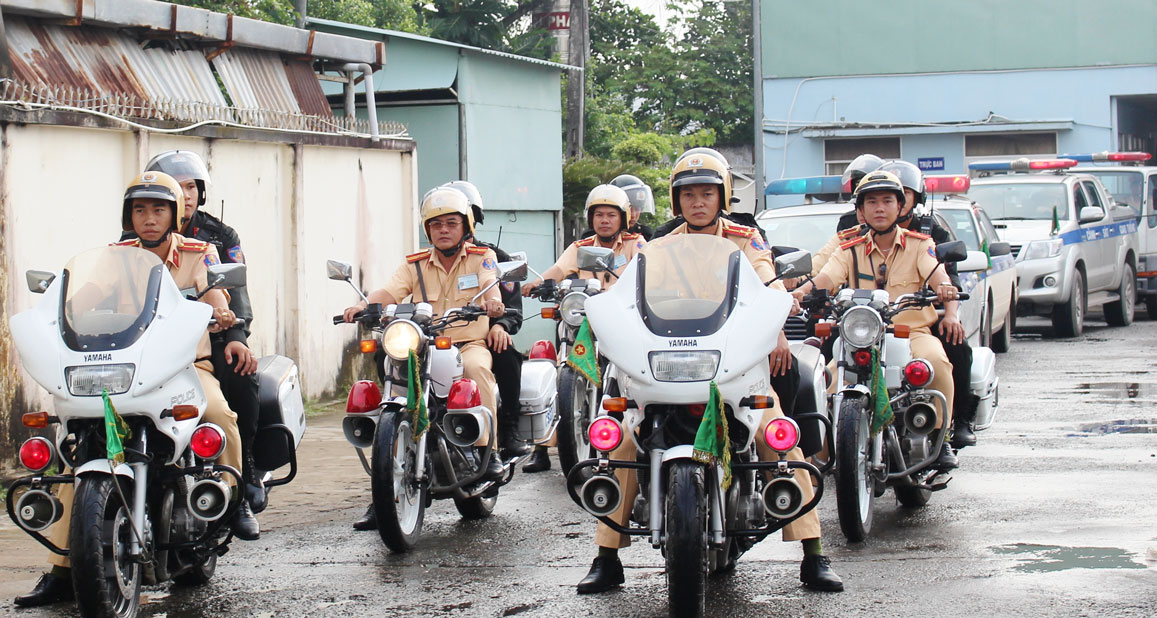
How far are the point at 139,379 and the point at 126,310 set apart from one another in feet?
1.16

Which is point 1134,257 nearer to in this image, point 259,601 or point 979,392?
point 979,392

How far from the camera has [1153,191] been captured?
70.3 ft

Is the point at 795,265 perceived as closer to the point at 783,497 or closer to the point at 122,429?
the point at 783,497

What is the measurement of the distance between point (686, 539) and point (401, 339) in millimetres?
2327

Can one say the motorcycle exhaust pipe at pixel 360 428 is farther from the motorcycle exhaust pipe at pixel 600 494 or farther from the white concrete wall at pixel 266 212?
the white concrete wall at pixel 266 212

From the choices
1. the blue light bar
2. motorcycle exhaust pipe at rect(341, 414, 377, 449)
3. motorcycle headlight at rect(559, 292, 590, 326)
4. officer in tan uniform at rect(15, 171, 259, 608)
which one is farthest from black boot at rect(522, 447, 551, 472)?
the blue light bar

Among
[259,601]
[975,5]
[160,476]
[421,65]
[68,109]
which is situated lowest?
[259,601]

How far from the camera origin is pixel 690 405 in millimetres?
5602

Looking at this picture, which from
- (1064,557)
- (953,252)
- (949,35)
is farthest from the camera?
(949,35)

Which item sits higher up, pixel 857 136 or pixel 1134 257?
pixel 857 136

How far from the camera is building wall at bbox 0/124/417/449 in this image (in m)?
9.45

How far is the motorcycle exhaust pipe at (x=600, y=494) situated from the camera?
5754 mm

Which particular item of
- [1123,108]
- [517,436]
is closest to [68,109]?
[517,436]

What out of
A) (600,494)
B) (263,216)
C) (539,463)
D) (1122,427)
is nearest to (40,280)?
(600,494)
